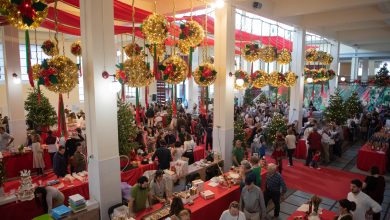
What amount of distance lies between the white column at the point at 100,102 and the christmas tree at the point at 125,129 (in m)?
1.62

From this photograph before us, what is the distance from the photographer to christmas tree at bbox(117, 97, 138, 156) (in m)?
6.86

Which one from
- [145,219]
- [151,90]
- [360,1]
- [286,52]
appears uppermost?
[360,1]

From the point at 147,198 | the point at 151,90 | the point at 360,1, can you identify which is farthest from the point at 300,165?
the point at 151,90

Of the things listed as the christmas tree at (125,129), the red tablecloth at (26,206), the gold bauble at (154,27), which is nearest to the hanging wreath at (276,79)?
the christmas tree at (125,129)

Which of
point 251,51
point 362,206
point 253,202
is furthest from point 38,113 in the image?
point 362,206

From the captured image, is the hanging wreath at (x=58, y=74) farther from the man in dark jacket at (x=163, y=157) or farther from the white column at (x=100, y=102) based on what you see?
the man in dark jacket at (x=163, y=157)

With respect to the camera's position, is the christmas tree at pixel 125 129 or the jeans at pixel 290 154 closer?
the christmas tree at pixel 125 129

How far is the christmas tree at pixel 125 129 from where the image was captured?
22.5 ft

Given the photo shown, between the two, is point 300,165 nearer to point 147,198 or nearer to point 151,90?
point 147,198

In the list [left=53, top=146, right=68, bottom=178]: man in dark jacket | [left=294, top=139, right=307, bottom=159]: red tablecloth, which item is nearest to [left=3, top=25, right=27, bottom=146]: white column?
[left=53, top=146, right=68, bottom=178]: man in dark jacket

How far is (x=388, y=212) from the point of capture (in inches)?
241

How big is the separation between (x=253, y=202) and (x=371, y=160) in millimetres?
6149

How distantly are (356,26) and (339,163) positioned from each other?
7.19 m

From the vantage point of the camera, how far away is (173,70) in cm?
562
